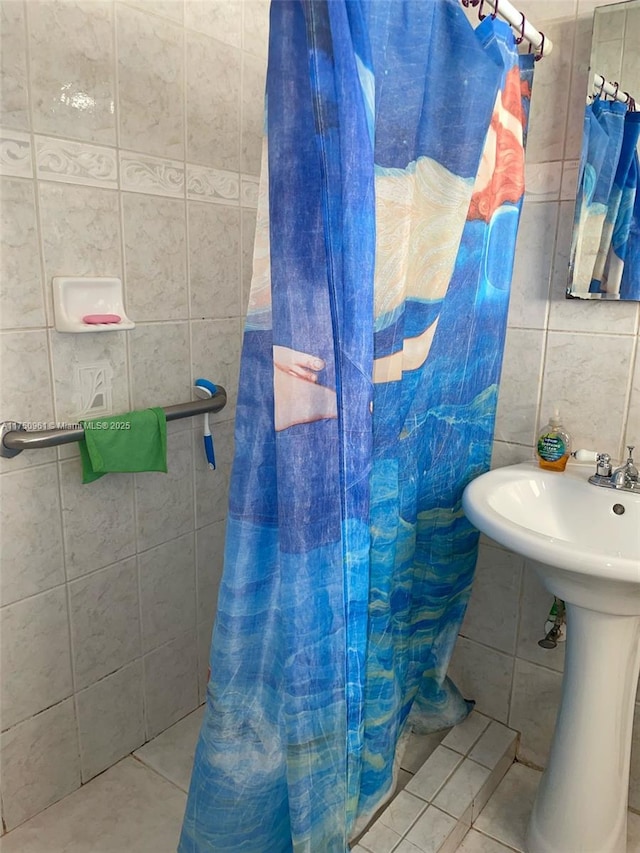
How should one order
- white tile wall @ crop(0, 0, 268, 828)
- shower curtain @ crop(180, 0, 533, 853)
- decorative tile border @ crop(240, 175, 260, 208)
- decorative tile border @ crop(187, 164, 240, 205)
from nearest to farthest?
shower curtain @ crop(180, 0, 533, 853), white tile wall @ crop(0, 0, 268, 828), decorative tile border @ crop(187, 164, 240, 205), decorative tile border @ crop(240, 175, 260, 208)

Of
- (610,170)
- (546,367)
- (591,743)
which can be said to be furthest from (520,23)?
(591,743)

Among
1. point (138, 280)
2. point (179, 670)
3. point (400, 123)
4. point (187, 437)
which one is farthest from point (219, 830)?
point (400, 123)

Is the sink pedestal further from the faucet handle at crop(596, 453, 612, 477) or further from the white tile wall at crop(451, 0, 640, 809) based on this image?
the faucet handle at crop(596, 453, 612, 477)

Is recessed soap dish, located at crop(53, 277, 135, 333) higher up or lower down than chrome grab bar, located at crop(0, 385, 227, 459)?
higher up

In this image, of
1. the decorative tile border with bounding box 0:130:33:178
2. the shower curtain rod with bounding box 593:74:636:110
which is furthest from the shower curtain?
the decorative tile border with bounding box 0:130:33:178

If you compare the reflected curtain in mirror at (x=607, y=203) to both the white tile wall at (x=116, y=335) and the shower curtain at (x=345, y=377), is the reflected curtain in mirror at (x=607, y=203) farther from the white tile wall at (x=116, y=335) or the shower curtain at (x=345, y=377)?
the white tile wall at (x=116, y=335)

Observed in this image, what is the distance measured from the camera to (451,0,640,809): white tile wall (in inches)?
61.1

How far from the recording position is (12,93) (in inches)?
53.1

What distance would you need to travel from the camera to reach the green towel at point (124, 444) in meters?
1.53

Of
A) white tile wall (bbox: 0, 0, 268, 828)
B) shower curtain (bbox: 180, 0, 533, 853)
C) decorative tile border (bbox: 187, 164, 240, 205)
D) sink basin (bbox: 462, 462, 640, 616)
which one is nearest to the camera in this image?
shower curtain (bbox: 180, 0, 533, 853)

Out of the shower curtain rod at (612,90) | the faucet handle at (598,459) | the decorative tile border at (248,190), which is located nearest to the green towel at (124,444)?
the decorative tile border at (248,190)

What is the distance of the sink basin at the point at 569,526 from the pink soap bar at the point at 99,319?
89 cm

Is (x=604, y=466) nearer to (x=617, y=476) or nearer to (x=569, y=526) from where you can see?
(x=617, y=476)

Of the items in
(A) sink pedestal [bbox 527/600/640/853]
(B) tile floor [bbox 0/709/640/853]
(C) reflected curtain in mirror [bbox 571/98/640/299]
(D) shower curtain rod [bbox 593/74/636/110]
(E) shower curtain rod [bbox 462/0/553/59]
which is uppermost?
(E) shower curtain rod [bbox 462/0/553/59]
